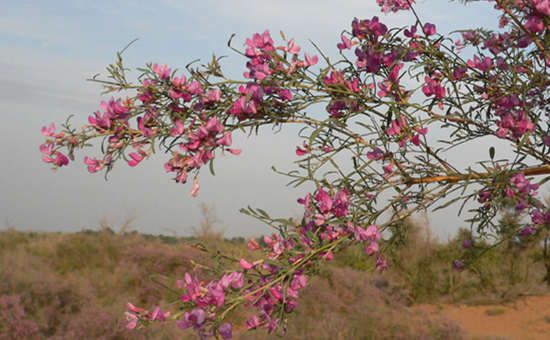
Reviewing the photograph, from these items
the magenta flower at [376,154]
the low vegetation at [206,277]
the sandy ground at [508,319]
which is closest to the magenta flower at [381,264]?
the low vegetation at [206,277]

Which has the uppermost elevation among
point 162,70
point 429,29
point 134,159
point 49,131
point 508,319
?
point 429,29

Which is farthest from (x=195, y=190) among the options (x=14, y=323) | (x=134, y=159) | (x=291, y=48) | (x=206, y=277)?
(x=206, y=277)

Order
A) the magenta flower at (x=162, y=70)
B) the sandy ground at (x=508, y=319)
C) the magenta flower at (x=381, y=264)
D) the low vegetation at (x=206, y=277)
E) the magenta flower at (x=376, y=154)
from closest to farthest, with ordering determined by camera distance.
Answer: the magenta flower at (x=162, y=70), the magenta flower at (x=376, y=154), the magenta flower at (x=381, y=264), the low vegetation at (x=206, y=277), the sandy ground at (x=508, y=319)

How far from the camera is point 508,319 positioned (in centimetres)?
931

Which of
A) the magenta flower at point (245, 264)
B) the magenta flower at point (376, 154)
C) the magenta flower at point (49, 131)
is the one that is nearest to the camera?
the magenta flower at point (245, 264)

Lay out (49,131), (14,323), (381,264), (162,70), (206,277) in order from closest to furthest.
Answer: (162,70) < (49,131) < (381,264) < (14,323) < (206,277)

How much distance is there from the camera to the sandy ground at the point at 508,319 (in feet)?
27.6

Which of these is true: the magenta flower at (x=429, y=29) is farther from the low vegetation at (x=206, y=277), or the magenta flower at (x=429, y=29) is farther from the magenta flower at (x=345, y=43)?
the low vegetation at (x=206, y=277)

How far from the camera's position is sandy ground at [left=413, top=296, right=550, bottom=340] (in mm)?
8398

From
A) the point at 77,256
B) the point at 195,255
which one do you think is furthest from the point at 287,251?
the point at 77,256

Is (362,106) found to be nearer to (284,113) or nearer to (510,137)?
(284,113)

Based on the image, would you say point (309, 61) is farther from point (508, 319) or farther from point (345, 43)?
point (508, 319)

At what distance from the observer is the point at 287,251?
5.95 feet

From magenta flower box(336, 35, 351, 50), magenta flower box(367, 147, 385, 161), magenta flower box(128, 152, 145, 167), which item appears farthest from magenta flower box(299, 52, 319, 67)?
magenta flower box(128, 152, 145, 167)
